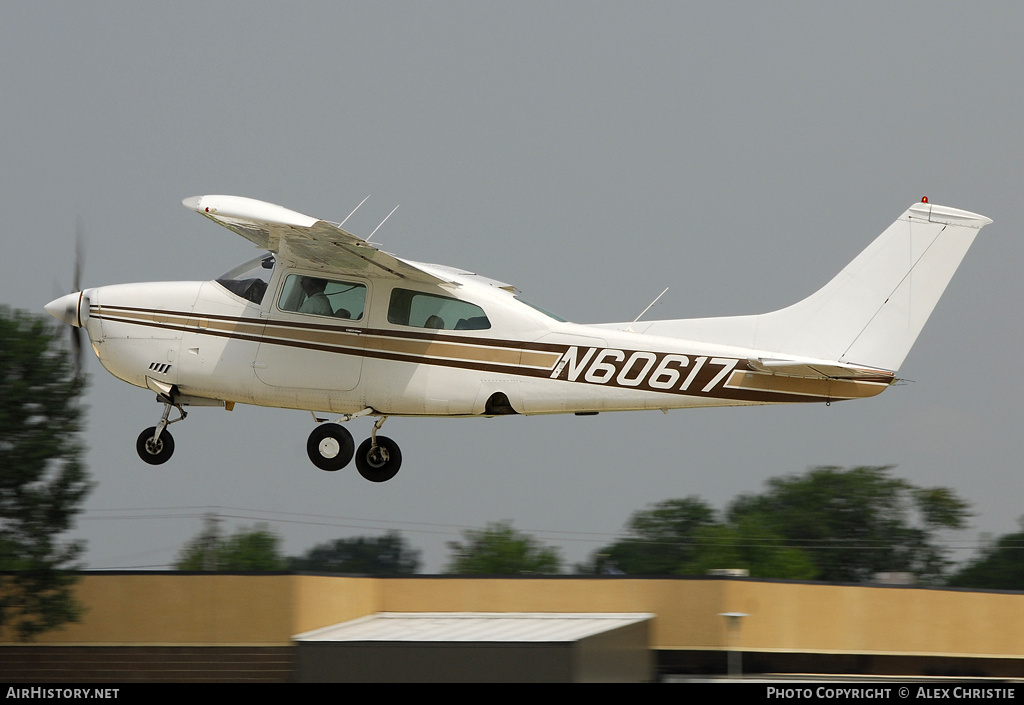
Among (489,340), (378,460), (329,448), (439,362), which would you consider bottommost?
(378,460)

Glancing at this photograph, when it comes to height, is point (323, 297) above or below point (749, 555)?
above

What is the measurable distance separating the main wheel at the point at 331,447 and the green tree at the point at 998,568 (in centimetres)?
5081

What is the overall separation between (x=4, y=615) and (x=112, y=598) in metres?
8.04

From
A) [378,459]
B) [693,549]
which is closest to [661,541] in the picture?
[693,549]

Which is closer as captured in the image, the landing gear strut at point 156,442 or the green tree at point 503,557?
the landing gear strut at point 156,442

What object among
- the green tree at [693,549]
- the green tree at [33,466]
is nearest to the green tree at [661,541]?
the green tree at [693,549]

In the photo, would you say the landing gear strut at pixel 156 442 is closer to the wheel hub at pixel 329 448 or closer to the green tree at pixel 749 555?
the wheel hub at pixel 329 448

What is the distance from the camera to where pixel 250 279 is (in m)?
14.6

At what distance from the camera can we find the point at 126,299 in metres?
14.9

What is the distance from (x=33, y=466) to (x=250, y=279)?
2088cm

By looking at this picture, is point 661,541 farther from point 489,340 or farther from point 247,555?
point 489,340

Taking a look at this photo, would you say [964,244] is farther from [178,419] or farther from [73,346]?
[73,346]

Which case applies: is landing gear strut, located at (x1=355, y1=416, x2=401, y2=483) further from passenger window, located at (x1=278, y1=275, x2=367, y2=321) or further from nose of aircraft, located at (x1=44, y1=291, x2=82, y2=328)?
nose of aircraft, located at (x1=44, y1=291, x2=82, y2=328)

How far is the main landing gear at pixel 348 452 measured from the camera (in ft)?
48.9
